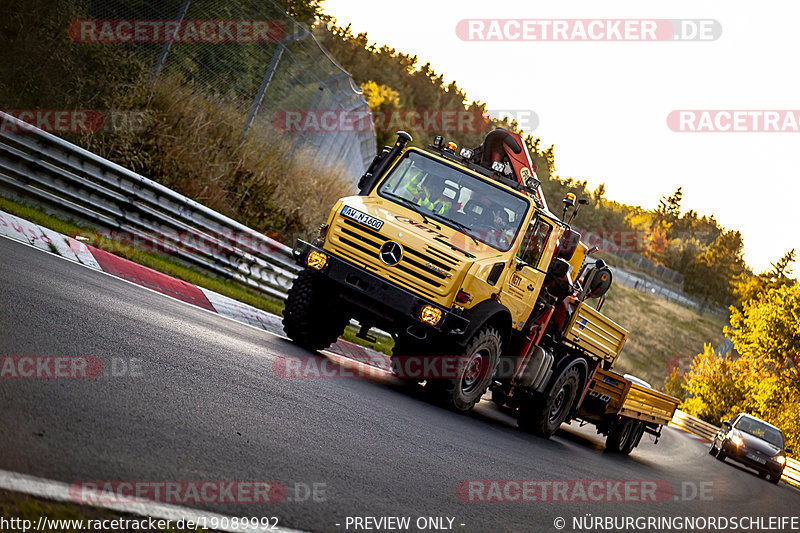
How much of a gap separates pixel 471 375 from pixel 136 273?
4.56m

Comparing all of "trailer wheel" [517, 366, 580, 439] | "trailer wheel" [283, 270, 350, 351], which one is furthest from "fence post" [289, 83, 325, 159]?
"trailer wheel" [283, 270, 350, 351]

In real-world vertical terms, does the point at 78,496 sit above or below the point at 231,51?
below

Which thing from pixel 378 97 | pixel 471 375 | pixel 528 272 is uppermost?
pixel 378 97

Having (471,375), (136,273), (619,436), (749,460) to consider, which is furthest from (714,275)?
(136,273)

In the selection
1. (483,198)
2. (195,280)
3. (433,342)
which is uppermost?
(483,198)

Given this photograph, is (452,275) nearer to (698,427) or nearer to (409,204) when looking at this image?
(409,204)

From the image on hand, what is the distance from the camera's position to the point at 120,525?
361 centimetres

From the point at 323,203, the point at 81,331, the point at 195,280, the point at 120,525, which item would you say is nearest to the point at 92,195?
the point at 195,280

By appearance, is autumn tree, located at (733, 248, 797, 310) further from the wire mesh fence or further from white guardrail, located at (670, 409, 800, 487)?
the wire mesh fence

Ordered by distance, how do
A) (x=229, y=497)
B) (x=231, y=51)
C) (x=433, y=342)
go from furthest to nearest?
(x=231, y=51) < (x=433, y=342) < (x=229, y=497)

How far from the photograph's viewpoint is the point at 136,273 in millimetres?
11422

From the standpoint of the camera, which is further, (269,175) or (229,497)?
(269,175)

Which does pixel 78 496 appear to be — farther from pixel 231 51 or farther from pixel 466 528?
pixel 231 51

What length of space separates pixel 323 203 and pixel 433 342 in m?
9.76
